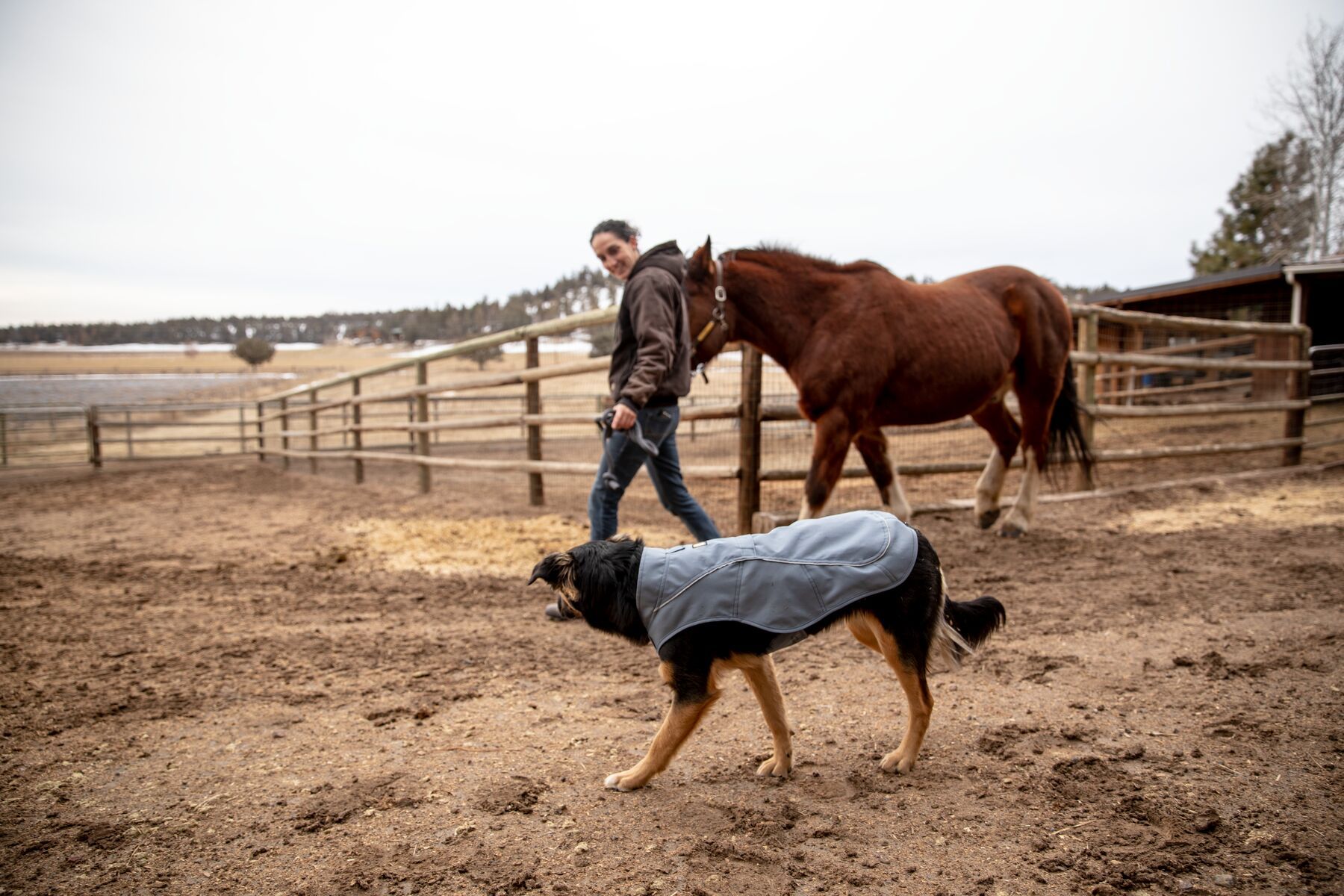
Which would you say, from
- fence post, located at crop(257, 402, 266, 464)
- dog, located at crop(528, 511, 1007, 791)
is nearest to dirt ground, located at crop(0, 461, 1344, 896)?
dog, located at crop(528, 511, 1007, 791)

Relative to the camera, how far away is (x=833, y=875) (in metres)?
1.90

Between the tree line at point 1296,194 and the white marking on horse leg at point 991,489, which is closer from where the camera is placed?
the white marking on horse leg at point 991,489

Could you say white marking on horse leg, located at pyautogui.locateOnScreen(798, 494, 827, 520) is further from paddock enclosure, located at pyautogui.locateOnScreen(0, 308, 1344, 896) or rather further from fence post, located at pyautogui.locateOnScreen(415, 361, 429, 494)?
fence post, located at pyautogui.locateOnScreen(415, 361, 429, 494)

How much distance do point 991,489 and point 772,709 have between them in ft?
13.4

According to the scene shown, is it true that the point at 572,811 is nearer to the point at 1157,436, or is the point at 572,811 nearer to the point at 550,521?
the point at 550,521

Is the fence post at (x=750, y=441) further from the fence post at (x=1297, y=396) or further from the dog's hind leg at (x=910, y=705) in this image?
the fence post at (x=1297, y=396)

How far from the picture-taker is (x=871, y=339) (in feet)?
15.4

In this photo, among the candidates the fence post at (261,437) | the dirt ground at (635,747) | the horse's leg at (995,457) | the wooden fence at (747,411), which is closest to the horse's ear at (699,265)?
the wooden fence at (747,411)

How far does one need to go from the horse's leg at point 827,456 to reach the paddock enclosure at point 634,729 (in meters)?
0.92

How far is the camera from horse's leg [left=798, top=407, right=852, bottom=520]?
14.9 feet

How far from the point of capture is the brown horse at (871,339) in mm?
4613

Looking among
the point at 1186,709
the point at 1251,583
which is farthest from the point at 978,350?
the point at 1186,709

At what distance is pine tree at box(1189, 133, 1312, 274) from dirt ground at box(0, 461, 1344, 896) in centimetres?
2360

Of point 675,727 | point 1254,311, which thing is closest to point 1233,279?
point 1254,311
